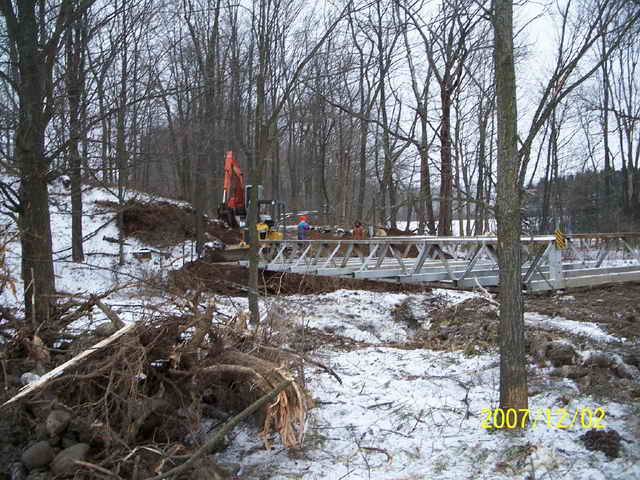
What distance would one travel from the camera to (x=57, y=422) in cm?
354

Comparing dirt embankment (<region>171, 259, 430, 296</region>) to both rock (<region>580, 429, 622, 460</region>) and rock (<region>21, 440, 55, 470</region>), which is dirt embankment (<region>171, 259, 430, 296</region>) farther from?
rock (<region>21, 440, 55, 470</region>)

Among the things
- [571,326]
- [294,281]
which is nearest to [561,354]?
[571,326]

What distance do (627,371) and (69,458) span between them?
5.15 m

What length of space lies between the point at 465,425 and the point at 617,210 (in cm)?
3172

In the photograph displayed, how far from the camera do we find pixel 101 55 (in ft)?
17.6

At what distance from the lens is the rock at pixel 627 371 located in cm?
484

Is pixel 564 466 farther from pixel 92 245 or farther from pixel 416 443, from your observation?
pixel 92 245

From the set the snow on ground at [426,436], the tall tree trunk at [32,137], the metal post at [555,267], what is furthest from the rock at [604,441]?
the metal post at [555,267]

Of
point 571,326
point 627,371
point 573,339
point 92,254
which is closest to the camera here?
point 627,371

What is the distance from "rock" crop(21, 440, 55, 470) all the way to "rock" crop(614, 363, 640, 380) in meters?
5.22

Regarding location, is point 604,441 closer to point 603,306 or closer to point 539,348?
point 539,348

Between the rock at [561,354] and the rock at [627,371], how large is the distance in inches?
17.1

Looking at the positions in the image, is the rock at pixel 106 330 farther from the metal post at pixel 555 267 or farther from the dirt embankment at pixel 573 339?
the metal post at pixel 555 267

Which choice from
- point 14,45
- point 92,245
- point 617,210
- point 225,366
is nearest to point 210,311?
point 225,366
